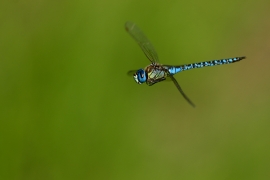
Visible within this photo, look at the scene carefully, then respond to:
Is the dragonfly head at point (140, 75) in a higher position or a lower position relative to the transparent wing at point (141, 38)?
lower

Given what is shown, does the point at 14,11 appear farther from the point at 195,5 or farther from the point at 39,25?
the point at 195,5

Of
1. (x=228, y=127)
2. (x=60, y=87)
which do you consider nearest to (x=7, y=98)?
(x=60, y=87)

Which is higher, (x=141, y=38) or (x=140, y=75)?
(x=141, y=38)

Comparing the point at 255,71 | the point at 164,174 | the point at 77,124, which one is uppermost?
the point at 77,124

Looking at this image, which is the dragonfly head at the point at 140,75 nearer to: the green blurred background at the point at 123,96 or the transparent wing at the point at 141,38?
the transparent wing at the point at 141,38

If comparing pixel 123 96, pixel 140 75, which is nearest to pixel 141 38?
pixel 140 75

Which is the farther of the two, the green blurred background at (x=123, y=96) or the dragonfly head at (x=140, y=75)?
the green blurred background at (x=123, y=96)

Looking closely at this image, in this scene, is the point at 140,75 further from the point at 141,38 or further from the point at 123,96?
the point at 123,96

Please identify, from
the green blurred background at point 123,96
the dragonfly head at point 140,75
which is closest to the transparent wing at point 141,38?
the dragonfly head at point 140,75

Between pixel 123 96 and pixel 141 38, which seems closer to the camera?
pixel 141 38
